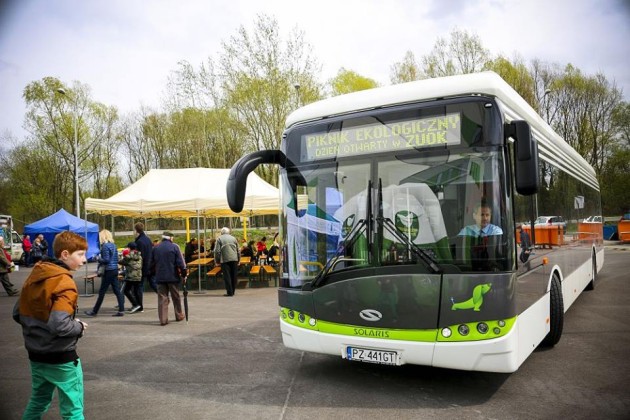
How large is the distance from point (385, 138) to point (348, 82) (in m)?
34.2

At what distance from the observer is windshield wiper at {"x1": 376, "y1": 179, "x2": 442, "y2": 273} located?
14.5 ft

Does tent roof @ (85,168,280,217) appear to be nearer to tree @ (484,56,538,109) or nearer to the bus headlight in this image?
the bus headlight

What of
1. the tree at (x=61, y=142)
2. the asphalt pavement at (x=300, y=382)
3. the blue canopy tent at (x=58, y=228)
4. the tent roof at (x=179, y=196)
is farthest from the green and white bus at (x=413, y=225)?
the tree at (x=61, y=142)

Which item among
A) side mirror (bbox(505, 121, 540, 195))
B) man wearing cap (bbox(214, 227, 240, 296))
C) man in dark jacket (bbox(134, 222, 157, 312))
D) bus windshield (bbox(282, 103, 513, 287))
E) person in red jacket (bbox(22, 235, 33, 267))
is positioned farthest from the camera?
person in red jacket (bbox(22, 235, 33, 267))

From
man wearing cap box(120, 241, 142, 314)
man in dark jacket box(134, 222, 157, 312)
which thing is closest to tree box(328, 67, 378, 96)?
man in dark jacket box(134, 222, 157, 312)

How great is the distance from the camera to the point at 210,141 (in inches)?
1560

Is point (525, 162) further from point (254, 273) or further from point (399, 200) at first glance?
point (254, 273)

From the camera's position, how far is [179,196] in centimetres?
1485

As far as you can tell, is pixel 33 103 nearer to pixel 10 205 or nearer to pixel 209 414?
pixel 10 205

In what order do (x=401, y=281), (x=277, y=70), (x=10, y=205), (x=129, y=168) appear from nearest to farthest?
(x=401, y=281), (x=277, y=70), (x=10, y=205), (x=129, y=168)

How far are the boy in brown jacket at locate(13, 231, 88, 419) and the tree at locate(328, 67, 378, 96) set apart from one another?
35391mm

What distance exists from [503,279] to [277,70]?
29078mm

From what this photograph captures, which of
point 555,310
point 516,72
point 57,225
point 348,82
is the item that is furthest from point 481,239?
point 348,82

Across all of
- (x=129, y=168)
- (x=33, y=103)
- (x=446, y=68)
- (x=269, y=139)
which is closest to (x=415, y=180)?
(x=269, y=139)
